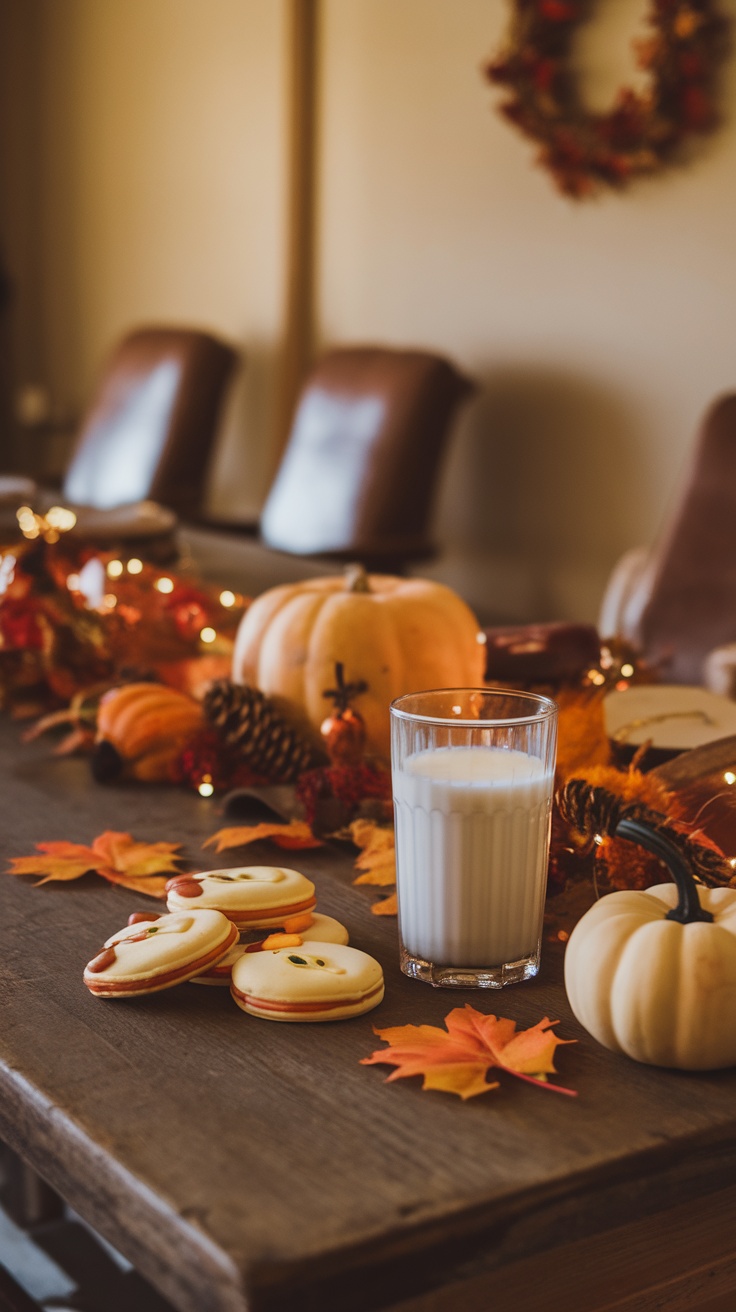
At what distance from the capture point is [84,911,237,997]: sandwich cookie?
69 cm

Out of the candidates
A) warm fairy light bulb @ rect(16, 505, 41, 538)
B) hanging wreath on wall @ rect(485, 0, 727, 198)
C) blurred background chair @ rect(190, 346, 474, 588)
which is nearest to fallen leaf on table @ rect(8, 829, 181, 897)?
warm fairy light bulb @ rect(16, 505, 41, 538)

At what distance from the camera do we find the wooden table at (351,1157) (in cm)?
50

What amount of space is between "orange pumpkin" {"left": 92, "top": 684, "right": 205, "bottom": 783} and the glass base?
0.44 m

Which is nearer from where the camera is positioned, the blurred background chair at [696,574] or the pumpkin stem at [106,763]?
the pumpkin stem at [106,763]

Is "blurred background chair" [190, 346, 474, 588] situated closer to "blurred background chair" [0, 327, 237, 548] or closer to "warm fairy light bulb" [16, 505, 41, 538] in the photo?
"blurred background chair" [0, 327, 237, 548]

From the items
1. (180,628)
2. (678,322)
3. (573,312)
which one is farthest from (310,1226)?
(573,312)

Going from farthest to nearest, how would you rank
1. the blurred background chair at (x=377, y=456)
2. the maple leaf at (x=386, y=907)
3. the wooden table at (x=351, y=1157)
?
the blurred background chair at (x=377, y=456)
the maple leaf at (x=386, y=907)
the wooden table at (x=351, y=1157)

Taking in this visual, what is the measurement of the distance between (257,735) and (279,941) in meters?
0.39

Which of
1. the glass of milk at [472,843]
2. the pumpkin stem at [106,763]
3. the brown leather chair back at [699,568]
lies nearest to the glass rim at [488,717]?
the glass of milk at [472,843]

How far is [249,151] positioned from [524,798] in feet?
12.3

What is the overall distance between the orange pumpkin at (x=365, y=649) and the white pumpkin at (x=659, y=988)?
0.46 meters

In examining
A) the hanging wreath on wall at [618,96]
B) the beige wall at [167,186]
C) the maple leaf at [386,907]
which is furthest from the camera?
the beige wall at [167,186]

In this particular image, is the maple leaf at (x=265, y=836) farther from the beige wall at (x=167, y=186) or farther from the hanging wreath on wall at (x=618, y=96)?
the beige wall at (x=167, y=186)

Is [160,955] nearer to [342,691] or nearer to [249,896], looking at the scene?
[249,896]
